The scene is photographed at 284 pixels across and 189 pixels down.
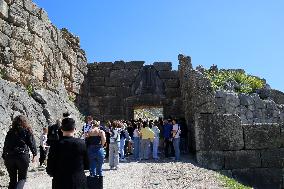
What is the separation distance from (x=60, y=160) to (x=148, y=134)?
8.67 m

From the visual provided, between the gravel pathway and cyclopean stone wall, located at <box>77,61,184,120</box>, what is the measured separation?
29.6 feet

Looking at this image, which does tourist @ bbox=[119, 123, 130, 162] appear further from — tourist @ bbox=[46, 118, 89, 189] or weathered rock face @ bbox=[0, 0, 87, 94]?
tourist @ bbox=[46, 118, 89, 189]

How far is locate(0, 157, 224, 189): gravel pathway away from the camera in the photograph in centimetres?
809

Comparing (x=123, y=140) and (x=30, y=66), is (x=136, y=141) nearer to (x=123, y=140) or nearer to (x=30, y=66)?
(x=123, y=140)

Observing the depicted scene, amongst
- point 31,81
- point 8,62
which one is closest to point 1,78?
point 8,62

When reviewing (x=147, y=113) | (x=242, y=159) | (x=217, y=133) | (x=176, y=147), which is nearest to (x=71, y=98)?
(x=176, y=147)

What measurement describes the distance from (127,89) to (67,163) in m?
16.0

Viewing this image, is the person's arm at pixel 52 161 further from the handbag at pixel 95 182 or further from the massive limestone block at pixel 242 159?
the massive limestone block at pixel 242 159

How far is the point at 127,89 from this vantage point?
67.5ft

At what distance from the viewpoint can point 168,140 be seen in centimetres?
1366

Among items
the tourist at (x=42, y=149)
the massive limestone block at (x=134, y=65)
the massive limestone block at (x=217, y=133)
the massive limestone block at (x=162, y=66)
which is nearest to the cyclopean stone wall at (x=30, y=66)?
the tourist at (x=42, y=149)

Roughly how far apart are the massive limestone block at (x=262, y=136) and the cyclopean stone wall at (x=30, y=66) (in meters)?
5.70

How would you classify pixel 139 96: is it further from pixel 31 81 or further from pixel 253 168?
pixel 253 168

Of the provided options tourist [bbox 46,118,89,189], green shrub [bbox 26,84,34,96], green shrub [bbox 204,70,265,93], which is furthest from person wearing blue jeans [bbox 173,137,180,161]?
tourist [bbox 46,118,89,189]
